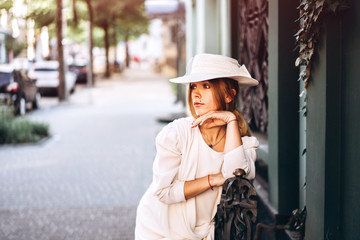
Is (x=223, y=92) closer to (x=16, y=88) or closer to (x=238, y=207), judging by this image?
(x=238, y=207)

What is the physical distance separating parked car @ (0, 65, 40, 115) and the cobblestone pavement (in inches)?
142

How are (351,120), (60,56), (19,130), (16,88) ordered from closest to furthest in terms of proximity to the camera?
(351,120) → (19,130) → (16,88) → (60,56)

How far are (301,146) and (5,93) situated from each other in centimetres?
1646

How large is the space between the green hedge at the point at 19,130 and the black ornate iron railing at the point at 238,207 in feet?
36.0

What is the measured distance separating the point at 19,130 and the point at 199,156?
1124cm

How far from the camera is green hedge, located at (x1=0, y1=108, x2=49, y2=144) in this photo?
13223 mm

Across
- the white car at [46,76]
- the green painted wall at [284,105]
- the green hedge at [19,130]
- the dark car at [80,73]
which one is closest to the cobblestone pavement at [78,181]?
the green hedge at [19,130]

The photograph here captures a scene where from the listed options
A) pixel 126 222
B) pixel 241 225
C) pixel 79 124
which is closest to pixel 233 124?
pixel 241 225

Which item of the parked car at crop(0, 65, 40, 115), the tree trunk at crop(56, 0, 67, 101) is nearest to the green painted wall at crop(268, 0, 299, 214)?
the parked car at crop(0, 65, 40, 115)

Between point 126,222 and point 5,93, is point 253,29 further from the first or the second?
point 5,93

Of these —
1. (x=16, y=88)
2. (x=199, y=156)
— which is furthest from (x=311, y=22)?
(x=16, y=88)

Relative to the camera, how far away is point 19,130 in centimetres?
1353

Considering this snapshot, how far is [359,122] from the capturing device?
312cm

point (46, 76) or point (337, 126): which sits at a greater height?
point (337, 126)
